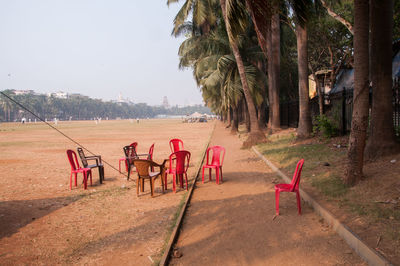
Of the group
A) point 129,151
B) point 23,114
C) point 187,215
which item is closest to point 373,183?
point 187,215

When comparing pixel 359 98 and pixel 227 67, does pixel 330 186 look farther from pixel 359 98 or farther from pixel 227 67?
pixel 227 67

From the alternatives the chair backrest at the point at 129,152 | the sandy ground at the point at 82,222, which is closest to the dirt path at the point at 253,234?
the sandy ground at the point at 82,222

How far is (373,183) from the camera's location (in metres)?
5.35

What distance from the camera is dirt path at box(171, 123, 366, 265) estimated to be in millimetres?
3695

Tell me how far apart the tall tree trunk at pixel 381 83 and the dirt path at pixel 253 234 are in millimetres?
2328

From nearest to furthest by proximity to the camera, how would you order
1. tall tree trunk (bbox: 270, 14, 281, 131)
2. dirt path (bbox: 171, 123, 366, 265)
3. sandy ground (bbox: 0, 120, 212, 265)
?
1. dirt path (bbox: 171, 123, 366, 265)
2. sandy ground (bbox: 0, 120, 212, 265)
3. tall tree trunk (bbox: 270, 14, 281, 131)

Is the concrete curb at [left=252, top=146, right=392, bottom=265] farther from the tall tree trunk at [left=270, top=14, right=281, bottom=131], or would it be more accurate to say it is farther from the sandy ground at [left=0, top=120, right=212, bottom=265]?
the tall tree trunk at [left=270, top=14, right=281, bottom=131]

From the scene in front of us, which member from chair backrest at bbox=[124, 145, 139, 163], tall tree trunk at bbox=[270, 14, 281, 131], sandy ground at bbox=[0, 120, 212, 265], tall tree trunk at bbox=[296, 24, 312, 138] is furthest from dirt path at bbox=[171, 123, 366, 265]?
tall tree trunk at bbox=[270, 14, 281, 131]

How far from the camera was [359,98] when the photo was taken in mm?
5605

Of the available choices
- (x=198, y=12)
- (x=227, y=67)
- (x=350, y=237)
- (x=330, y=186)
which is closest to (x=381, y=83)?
(x=330, y=186)

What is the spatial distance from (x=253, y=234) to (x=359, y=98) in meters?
3.32

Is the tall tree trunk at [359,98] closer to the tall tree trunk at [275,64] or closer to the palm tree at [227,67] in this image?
the palm tree at [227,67]

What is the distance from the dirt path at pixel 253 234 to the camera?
370 centimetres

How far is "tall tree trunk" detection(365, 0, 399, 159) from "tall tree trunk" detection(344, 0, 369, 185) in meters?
1.25
